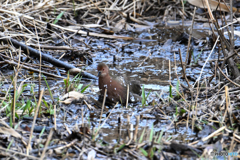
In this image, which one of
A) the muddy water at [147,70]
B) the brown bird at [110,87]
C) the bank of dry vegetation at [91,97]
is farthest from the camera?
the brown bird at [110,87]

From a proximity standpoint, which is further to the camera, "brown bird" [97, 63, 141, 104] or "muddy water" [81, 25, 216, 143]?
"brown bird" [97, 63, 141, 104]

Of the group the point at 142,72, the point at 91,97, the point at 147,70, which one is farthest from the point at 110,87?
the point at 147,70

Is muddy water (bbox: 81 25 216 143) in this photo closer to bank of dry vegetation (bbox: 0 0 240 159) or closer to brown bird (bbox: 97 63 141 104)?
bank of dry vegetation (bbox: 0 0 240 159)

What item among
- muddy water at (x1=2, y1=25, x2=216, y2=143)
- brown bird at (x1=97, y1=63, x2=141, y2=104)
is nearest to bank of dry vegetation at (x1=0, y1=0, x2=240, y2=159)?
muddy water at (x1=2, y1=25, x2=216, y2=143)

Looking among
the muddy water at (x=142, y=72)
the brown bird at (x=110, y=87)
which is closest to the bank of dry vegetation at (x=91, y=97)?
the muddy water at (x=142, y=72)

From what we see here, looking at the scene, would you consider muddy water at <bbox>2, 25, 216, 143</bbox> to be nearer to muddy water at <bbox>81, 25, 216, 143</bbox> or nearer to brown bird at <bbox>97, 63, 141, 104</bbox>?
muddy water at <bbox>81, 25, 216, 143</bbox>

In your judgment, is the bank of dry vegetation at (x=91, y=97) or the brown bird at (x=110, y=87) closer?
the bank of dry vegetation at (x=91, y=97)

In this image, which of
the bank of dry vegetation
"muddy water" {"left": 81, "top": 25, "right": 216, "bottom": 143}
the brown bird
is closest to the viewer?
the bank of dry vegetation

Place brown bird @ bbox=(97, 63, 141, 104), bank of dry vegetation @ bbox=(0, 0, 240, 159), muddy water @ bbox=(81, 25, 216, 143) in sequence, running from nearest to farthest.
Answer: bank of dry vegetation @ bbox=(0, 0, 240, 159) < muddy water @ bbox=(81, 25, 216, 143) < brown bird @ bbox=(97, 63, 141, 104)

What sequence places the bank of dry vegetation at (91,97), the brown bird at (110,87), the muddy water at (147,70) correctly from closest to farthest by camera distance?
1. the bank of dry vegetation at (91,97)
2. the muddy water at (147,70)
3. the brown bird at (110,87)

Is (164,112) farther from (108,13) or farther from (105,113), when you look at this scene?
(108,13)

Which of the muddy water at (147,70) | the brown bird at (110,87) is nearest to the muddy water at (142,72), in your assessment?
the muddy water at (147,70)

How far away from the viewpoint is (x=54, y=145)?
3.09 meters

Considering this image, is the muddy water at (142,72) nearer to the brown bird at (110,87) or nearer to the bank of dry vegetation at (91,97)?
the bank of dry vegetation at (91,97)
